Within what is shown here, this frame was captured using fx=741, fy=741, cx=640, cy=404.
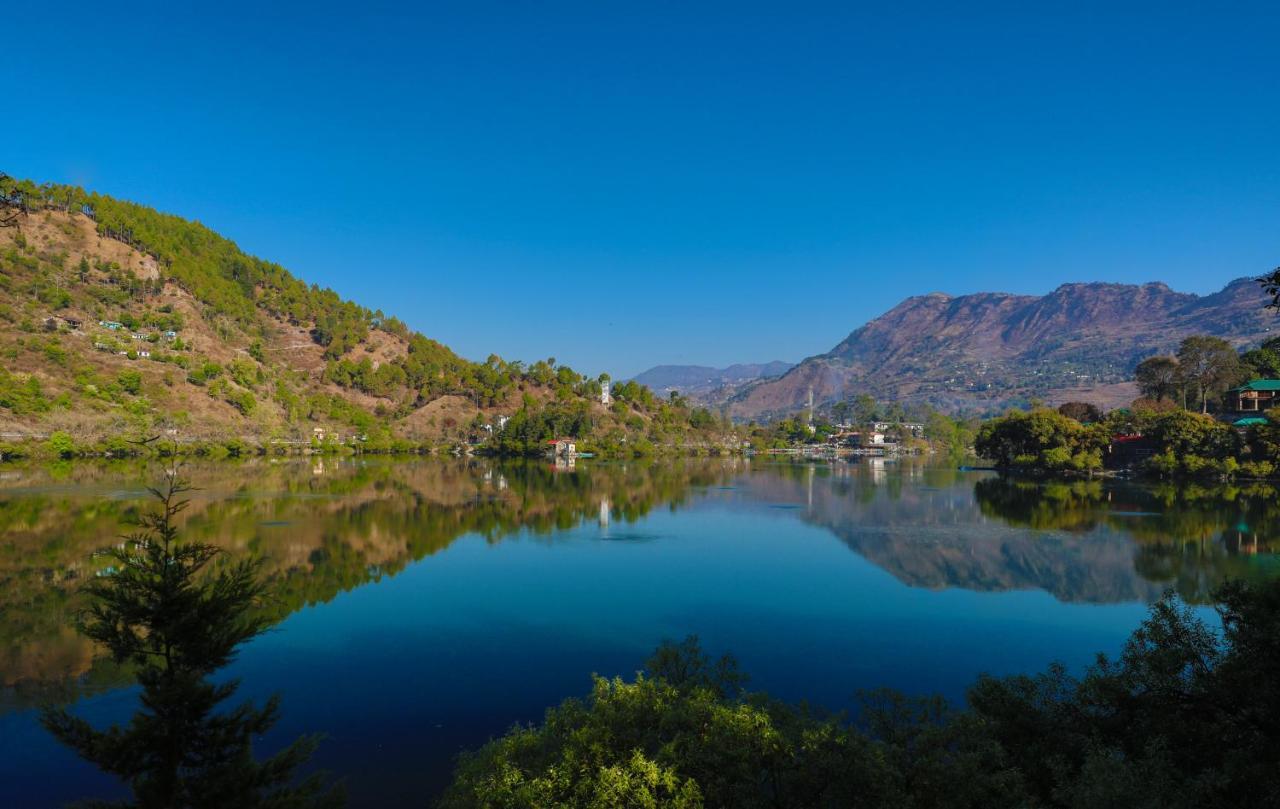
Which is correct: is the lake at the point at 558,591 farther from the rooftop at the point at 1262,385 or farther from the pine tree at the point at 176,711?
the rooftop at the point at 1262,385

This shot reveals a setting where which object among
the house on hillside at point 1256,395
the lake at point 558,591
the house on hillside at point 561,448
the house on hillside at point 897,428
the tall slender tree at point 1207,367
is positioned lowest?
the lake at point 558,591

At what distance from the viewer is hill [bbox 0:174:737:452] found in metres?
73.6

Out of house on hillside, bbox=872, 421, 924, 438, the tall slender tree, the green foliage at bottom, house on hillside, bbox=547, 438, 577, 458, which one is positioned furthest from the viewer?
house on hillside, bbox=872, 421, 924, 438

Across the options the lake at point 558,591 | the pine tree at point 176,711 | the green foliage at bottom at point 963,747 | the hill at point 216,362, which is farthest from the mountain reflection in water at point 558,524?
the hill at point 216,362

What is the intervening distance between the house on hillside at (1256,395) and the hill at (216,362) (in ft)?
227

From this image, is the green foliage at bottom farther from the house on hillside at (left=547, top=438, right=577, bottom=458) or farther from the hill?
the house on hillside at (left=547, top=438, right=577, bottom=458)

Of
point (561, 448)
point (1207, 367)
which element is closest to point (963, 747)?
point (1207, 367)

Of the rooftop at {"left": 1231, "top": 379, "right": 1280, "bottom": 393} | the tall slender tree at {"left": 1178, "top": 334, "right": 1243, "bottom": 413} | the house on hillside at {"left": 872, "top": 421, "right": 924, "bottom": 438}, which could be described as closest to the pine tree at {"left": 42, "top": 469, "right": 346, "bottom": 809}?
the rooftop at {"left": 1231, "top": 379, "right": 1280, "bottom": 393}

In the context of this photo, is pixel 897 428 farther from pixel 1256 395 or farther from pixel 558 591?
pixel 558 591

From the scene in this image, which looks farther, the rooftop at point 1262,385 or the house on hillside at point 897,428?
the house on hillside at point 897,428

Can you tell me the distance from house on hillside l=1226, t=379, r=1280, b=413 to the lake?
1876 centimetres

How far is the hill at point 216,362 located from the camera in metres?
73.6

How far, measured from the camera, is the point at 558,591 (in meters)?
26.0

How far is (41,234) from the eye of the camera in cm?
10056
